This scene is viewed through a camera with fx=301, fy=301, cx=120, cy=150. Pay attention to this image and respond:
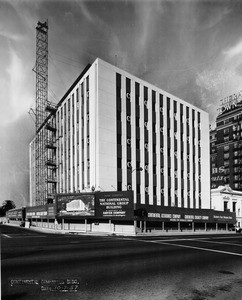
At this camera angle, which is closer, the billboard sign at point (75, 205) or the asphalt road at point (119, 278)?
the asphalt road at point (119, 278)

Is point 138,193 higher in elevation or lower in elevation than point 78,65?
lower

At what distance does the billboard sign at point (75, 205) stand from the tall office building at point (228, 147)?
8820 cm

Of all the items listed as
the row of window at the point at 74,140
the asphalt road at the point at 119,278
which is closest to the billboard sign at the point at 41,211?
the row of window at the point at 74,140

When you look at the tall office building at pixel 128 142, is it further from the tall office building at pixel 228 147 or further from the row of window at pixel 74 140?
the tall office building at pixel 228 147

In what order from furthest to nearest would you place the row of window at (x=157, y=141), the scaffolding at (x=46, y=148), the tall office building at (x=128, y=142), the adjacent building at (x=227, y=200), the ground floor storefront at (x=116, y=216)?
the adjacent building at (x=227, y=200) → the scaffolding at (x=46, y=148) → the row of window at (x=157, y=141) → the tall office building at (x=128, y=142) → the ground floor storefront at (x=116, y=216)

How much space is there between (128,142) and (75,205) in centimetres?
1342

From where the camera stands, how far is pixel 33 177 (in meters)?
72.9

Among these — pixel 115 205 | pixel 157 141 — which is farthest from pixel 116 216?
pixel 157 141

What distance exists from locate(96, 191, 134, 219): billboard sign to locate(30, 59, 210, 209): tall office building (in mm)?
2204

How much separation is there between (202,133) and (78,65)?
6061 cm

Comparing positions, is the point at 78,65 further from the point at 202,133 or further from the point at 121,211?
the point at 202,133

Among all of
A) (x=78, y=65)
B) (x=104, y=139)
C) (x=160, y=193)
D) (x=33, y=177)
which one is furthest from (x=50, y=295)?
(x=33, y=177)

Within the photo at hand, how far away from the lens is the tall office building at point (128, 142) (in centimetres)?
4709

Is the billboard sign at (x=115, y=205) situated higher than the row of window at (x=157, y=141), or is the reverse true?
the row of window at (x=157, y=141)
